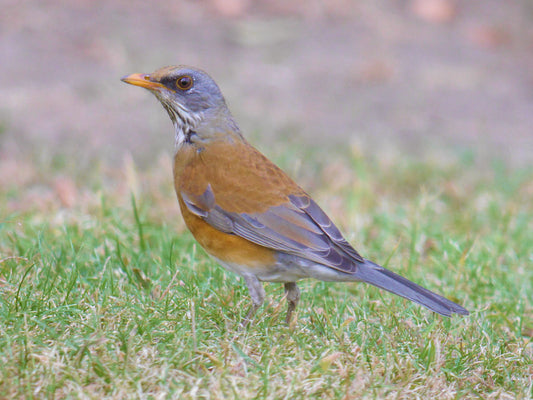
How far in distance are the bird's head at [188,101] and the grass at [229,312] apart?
2.48 feet

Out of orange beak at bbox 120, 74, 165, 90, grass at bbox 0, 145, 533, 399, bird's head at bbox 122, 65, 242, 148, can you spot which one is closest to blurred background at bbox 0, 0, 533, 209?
grass at bbox 0, 145, 533, 399

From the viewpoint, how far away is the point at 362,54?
11.6 m

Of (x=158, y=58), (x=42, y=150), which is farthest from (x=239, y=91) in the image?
(x=42, y=150)

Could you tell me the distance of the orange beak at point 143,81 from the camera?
195 inches

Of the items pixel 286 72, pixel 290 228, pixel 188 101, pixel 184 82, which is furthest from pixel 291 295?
pixel 286 72

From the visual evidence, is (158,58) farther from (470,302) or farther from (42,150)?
(470,302)

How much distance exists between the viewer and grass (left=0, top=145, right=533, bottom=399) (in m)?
3.69

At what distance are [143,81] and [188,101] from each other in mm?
301

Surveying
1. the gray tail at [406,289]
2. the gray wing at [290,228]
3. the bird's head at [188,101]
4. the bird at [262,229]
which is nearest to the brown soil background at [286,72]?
the bird's head at [188,101]

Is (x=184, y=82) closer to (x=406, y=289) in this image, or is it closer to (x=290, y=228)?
(x=290, y=228)

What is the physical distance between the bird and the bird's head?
0.16 m

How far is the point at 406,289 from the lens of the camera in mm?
4270

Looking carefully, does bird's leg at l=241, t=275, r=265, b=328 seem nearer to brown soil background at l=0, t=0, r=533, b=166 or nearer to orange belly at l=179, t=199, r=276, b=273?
orange belly at l=179, t=199, r=276, b=273

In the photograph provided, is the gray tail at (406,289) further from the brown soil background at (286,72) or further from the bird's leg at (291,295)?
the brown soil background at (286,72)
